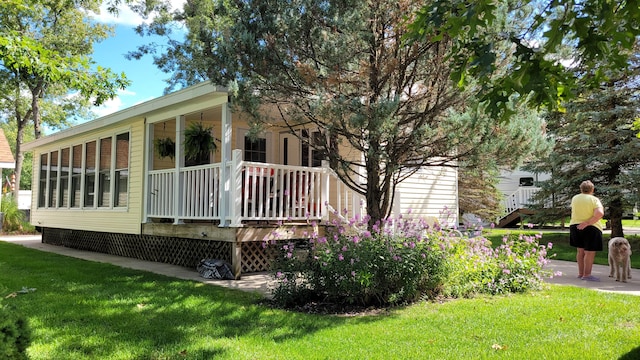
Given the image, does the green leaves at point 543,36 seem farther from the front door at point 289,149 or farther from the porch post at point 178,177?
the front door at point 289,149

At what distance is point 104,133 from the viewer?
1182cm

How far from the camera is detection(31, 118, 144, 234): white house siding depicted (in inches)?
410

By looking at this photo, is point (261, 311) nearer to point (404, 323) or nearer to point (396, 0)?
point (404, 323)

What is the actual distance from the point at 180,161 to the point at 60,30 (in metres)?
19.7

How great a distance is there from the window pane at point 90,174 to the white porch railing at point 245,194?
3.35 meters

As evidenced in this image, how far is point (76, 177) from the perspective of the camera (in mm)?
12859

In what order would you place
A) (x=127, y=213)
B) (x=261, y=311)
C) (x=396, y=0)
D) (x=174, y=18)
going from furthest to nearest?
1. (x=174, y=18)
2. (x=127, y=213)
3. (x=396, y=0)
4. (x=261, y=311)

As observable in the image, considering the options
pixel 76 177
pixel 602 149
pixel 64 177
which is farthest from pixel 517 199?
pixel 64 177

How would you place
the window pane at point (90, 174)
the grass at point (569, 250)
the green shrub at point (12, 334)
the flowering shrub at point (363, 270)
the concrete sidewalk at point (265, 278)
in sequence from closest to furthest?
the green shrub at point (12, 334) → the flowering shrub at point (363, 270) → the concrete sidewalk at point (265, 278) → the grass at point (569, 250) → the window pane at point (90, 174)

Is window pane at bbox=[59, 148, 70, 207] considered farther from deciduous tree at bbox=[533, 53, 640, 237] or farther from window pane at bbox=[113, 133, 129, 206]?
deciduous tree at bbox=[533, 53, 640, 237]

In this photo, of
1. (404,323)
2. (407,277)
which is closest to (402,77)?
(407,277)

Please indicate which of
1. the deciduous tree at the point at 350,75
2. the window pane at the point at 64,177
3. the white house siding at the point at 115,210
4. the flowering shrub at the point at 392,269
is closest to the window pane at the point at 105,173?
the white house siding at the point at 115,210

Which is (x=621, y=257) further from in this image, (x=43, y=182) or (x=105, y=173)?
(x=43, y=182)

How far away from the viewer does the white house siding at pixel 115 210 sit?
34.2 ft
